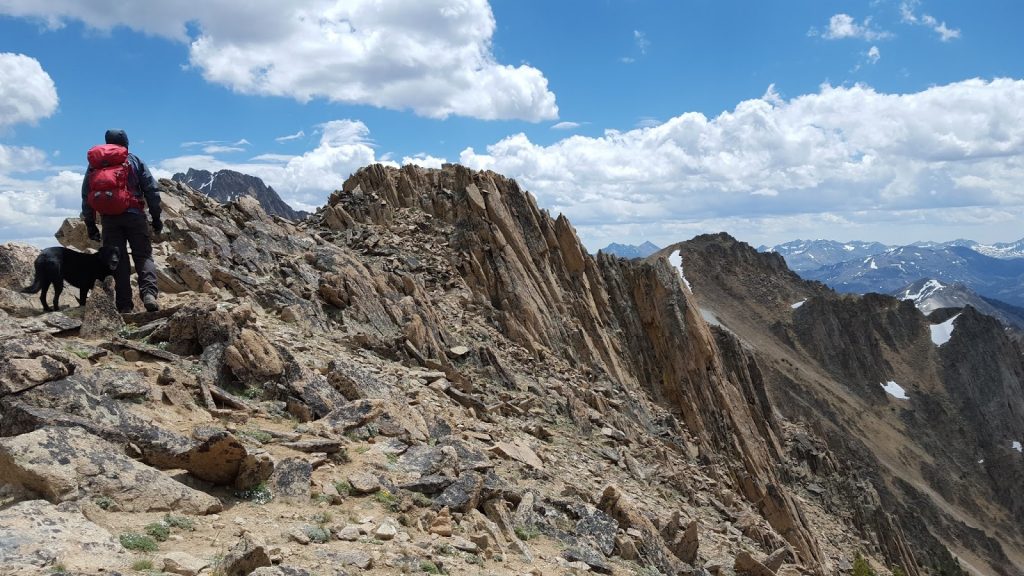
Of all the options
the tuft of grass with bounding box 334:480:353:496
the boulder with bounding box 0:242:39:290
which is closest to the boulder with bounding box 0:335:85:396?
the tuft of grass with bounding box 334:480:353:496

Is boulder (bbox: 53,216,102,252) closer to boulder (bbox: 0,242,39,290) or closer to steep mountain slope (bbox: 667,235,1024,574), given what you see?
boulder (bbox: 0,242,39,290)

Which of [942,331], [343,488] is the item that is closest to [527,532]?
[343,488]

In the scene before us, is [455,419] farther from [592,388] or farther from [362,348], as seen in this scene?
[592,388]

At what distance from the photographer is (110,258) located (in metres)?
14.9

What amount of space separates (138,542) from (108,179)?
9.72 m

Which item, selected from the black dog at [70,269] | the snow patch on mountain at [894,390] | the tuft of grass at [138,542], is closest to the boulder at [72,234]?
the black dog at [70,269]

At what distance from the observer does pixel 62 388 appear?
941 centimetres

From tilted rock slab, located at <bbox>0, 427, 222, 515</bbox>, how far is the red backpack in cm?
743

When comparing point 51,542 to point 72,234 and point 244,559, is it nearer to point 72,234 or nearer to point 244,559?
point 244,559

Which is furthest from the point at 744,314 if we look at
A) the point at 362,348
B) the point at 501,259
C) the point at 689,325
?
the point at 362,348

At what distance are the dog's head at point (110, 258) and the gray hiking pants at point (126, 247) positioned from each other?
0.30ft

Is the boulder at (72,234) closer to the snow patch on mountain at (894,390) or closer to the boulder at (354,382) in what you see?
the boulder at (354,382)

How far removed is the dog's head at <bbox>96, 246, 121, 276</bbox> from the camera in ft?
48.6

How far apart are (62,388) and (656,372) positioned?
37.5 meters
